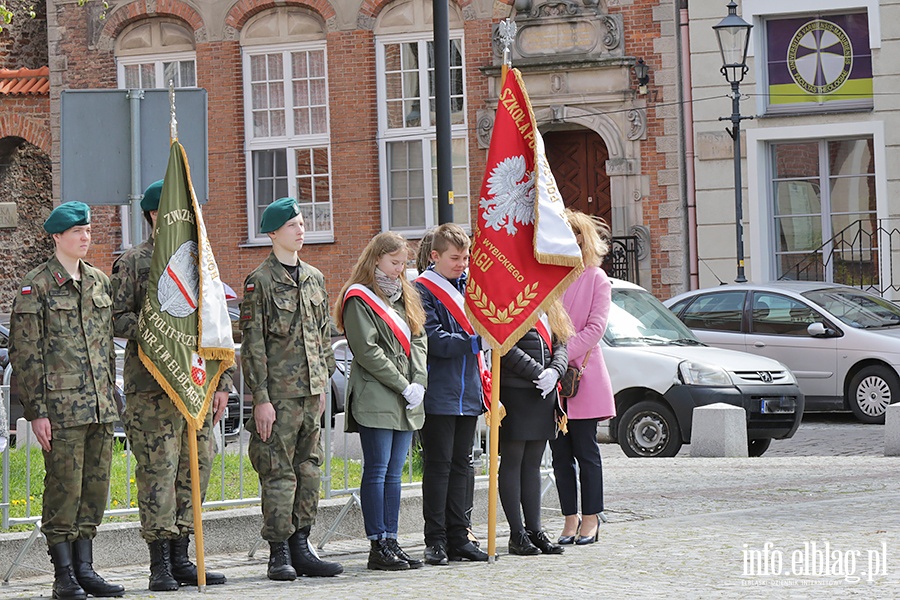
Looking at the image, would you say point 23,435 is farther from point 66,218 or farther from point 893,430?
point 893,430

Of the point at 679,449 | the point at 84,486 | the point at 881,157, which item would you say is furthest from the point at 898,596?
the point at 881,157

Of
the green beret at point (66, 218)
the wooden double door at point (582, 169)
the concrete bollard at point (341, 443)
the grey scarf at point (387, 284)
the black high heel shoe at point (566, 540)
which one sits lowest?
Result: the black high heel shoe at point (566, 540)

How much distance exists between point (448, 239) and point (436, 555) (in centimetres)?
176

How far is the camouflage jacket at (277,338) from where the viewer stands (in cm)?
838

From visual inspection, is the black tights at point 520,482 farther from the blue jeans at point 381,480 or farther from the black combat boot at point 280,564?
the black combat boot at point 280,564

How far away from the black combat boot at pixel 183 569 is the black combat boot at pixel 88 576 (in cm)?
34

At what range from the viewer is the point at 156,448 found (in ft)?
26.6

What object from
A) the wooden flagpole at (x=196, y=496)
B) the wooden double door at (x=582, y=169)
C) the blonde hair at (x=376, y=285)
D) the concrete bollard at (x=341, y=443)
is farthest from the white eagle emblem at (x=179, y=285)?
the wooden double door at (x=582, y=169)

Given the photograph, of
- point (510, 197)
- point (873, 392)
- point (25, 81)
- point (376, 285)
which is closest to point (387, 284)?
point (376, 285)

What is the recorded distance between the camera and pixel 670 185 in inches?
939

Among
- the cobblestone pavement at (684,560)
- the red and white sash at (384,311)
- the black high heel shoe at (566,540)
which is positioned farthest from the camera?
the black high heel shoe at (566,540)

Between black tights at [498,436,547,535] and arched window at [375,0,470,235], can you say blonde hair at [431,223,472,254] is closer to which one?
black tights at [498,436,547,535]

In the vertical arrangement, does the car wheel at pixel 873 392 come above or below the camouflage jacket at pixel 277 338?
below

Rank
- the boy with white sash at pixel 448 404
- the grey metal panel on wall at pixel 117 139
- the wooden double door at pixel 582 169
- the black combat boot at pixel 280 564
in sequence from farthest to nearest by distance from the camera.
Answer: the wooden double door at pixel 582 169
the grey metal panel on wall at pixel 117 139
the boy with white sash at pixel 448 404
the black combat boot at pixel 280 564
